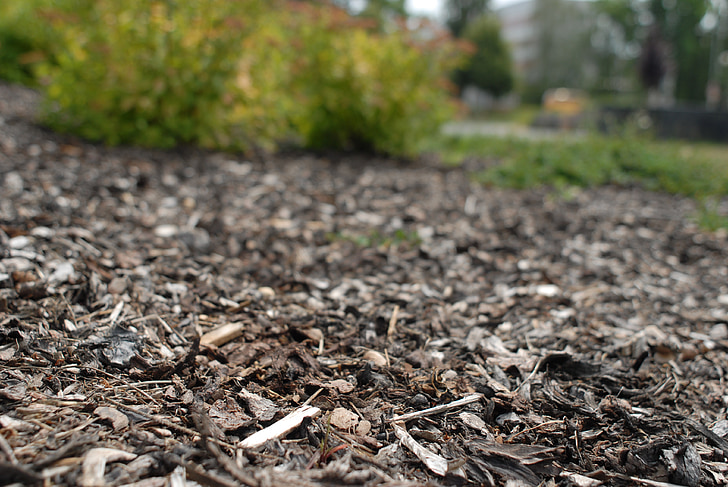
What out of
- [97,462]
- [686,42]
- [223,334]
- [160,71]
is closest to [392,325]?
[223,334]

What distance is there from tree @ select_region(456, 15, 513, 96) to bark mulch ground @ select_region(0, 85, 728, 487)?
74.1ft

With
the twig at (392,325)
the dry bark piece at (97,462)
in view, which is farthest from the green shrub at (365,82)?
the dry bark piece at (97,462)

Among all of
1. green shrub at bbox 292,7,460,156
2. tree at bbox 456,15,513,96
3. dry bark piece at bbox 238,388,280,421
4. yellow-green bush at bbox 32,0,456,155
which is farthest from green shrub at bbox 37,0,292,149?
tree at bbox 456,15,513,96

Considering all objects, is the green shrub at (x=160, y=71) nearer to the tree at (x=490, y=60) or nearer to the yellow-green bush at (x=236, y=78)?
the yellow-green bush at (x=236, y=78)

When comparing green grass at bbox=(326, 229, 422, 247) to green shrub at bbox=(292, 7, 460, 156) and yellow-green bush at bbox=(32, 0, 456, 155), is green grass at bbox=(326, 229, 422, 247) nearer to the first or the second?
yellow-green bush at bbox=(32, 0, 456, 155)

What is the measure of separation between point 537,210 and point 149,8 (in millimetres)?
3621

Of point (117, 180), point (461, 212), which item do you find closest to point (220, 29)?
point (117, 180)

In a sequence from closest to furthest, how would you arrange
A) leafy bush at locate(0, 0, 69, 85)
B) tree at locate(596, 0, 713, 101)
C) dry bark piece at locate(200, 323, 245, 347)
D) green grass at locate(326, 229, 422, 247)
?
dry bark piece at locate(200, 323, 245, 347) → green grass at locate(326, 229, 422, 247) → leafy bush at locate(0, 0, 69, 85) → tree at locate(596, 0, 713, 101)

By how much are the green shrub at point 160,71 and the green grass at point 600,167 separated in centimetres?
255

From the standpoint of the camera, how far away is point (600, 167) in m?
5.60

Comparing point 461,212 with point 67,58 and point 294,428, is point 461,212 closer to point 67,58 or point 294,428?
point 294,428

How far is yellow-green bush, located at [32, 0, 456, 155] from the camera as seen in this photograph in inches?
165

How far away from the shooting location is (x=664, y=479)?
1.31 m

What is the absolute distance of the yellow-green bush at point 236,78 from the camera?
420 centimetres
